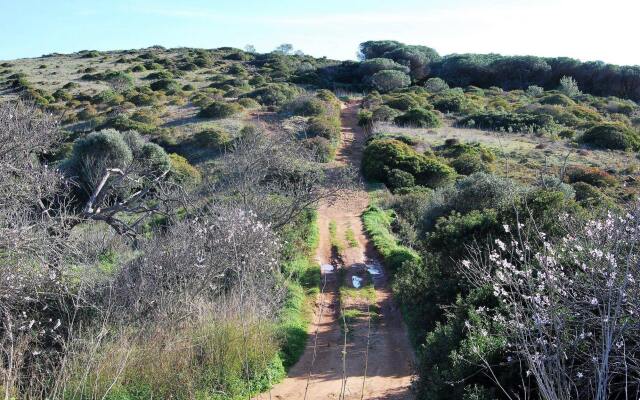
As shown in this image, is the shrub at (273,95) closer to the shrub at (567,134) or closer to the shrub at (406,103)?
the shrub at (406,103)

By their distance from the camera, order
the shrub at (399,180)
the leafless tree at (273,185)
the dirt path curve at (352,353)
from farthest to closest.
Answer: the shrub at (399,180) → the leafless tree at (273,185) → the dirt path curve at (352,353)

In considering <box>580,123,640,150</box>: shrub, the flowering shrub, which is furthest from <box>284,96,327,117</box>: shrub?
the flowering shrub

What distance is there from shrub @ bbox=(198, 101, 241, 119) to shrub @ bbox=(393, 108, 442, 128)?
10.6 meters

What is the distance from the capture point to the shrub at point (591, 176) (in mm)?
23341

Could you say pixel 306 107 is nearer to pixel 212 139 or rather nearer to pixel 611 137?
pixel 212 139

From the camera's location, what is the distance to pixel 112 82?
156 feet

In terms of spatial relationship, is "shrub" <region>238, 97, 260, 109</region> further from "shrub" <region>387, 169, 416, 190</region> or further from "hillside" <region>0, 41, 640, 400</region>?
"shrub" <region>387, 169, 416, 190</region>

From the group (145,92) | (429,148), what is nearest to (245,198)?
(429,148)

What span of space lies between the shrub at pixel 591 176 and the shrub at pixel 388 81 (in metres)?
30.9

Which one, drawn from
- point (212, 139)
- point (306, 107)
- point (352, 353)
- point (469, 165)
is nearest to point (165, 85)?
point (306, 107)

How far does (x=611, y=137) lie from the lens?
101 ft

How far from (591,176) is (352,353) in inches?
726

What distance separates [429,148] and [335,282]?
18576mm

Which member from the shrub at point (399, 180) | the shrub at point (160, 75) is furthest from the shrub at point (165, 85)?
the shrub at point (399, 180)
